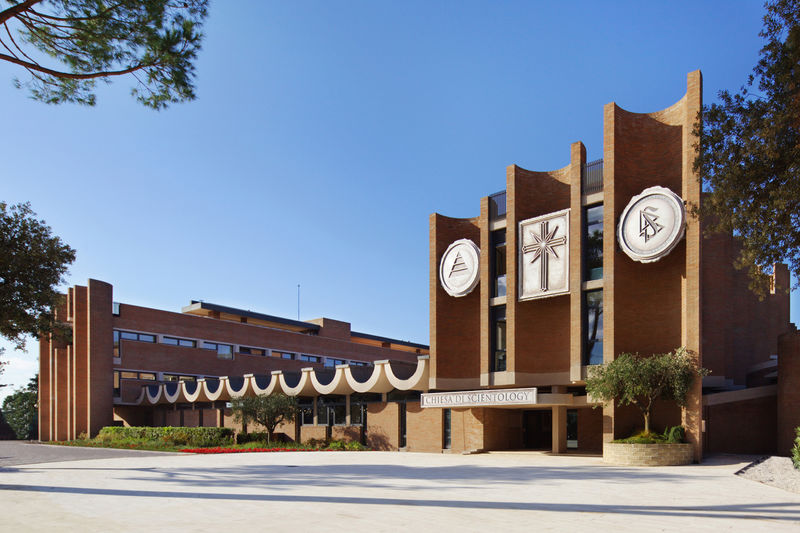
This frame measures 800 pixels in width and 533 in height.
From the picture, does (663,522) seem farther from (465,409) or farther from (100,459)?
(100,459)

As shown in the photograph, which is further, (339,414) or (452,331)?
(339,414)

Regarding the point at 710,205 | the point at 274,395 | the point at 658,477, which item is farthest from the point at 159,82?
the point at 274,395

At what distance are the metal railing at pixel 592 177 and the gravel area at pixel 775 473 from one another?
44.6 feet

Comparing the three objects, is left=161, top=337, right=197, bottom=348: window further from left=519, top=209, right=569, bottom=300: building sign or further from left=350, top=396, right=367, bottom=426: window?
left=519, top=209, right=569, bottom=300: building sign

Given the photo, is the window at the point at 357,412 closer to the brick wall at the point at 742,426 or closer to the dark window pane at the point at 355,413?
the dark window pane at the point at 355,413

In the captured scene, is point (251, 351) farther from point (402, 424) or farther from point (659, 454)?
point (659, 454)

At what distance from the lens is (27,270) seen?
73.9 feet

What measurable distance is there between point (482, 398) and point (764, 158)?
17927mm

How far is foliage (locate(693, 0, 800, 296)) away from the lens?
52.1 ft

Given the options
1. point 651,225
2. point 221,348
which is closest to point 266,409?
point 221,348

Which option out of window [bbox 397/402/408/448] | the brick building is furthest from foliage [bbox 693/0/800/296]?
window [bbox 397/402/408/448]

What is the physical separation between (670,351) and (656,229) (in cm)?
545

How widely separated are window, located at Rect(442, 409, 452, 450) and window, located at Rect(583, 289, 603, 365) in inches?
352

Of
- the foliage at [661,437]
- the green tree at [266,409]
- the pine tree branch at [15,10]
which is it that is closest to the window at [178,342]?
the green tree at [266,409]
